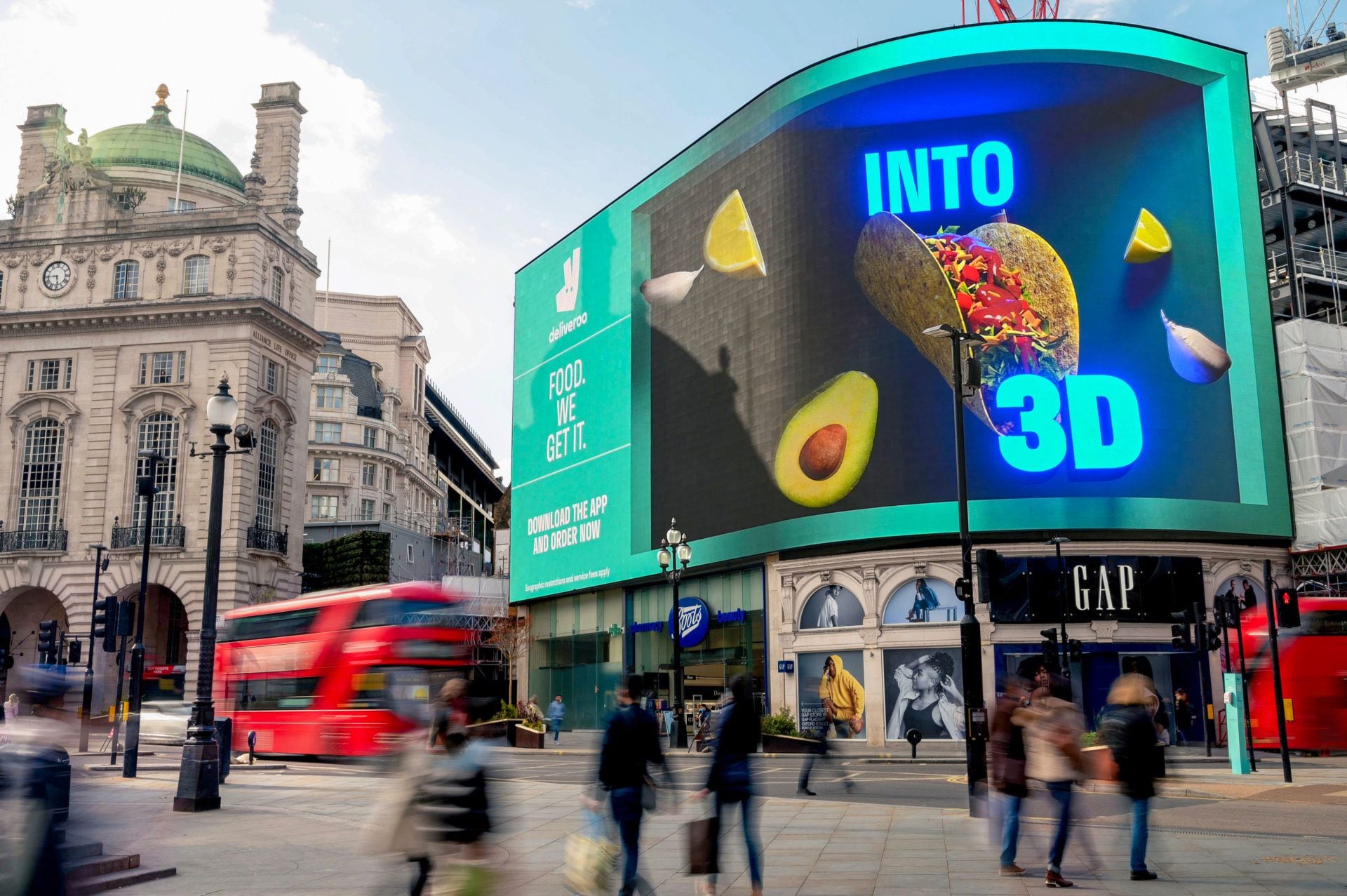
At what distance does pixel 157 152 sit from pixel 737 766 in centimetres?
7107

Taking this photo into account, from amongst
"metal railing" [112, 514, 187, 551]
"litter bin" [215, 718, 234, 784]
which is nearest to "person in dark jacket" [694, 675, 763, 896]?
"litter bin" [215, 718, 234, 784]

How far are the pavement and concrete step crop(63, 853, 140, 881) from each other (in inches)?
16.6

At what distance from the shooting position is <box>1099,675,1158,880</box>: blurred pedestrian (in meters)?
12.0

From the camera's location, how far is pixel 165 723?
43.8 meters

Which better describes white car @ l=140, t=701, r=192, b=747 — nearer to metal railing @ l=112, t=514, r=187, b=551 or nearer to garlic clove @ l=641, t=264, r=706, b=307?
metal railing @ l=112, t=514, r=187, b=551

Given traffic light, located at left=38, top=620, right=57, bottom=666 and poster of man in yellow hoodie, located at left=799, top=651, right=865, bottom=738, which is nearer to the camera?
traffic light, located at left=38, top=620, right=57, bottom=666

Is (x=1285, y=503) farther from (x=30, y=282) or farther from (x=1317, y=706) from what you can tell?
(x=30, y=282)

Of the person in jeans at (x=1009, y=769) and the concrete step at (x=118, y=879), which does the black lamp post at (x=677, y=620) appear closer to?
the person in jeans at (x=1009, y=769)

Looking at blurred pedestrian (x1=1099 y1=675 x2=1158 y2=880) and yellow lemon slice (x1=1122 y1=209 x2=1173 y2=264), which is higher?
yellow lemon slice (x1=1122 y1=209 x2=1173 y2=264)

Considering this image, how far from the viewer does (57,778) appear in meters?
9.88

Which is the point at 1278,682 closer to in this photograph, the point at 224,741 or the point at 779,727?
the point at 779,727

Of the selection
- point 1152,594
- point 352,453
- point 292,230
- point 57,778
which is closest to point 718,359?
point 1152,594

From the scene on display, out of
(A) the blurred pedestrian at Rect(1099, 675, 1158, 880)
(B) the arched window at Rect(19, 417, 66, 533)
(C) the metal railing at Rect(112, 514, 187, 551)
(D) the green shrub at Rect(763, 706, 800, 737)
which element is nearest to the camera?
(A) the blurred pedestrian at Rect(1099, 675, 1158, 880)

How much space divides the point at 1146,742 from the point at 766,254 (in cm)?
3959
